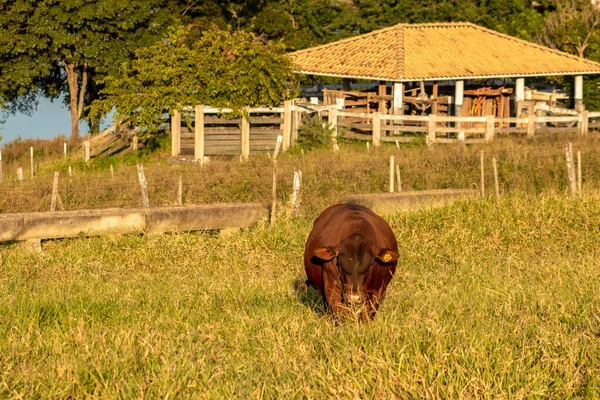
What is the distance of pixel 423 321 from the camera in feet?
27.9

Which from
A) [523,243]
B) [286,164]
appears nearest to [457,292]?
[523,243]

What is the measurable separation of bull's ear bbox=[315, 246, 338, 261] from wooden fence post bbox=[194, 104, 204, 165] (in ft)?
68.3

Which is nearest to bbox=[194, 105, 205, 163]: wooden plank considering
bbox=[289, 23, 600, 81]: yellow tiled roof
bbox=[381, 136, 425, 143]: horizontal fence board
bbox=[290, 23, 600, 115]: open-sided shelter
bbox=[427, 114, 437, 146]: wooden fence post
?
bbox=[381, 136, 425, 143]: horizontal fence board

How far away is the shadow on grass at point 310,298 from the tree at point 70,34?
30.9 m

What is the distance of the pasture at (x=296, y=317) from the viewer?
22.4ft

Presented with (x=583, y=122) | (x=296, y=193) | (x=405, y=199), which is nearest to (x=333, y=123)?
(x=583, y=122)

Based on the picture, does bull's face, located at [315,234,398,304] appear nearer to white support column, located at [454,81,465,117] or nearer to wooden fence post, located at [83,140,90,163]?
wooden fence post, located at [83,140,90,163]

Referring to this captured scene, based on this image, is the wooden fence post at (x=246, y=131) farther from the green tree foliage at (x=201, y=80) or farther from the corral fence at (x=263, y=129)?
the green tree foliage at (x=201, y=80)

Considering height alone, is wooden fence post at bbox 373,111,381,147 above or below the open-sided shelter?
below

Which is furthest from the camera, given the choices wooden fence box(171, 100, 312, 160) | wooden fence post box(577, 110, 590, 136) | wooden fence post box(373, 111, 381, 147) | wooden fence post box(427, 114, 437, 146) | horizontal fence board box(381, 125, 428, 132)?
wooden fence post box(577, 110, 590, 136)

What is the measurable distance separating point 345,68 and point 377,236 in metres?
29.9

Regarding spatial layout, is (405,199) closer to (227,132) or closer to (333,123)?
(227,132)

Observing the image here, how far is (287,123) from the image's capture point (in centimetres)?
3089

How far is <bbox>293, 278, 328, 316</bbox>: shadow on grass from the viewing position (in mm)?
9492
